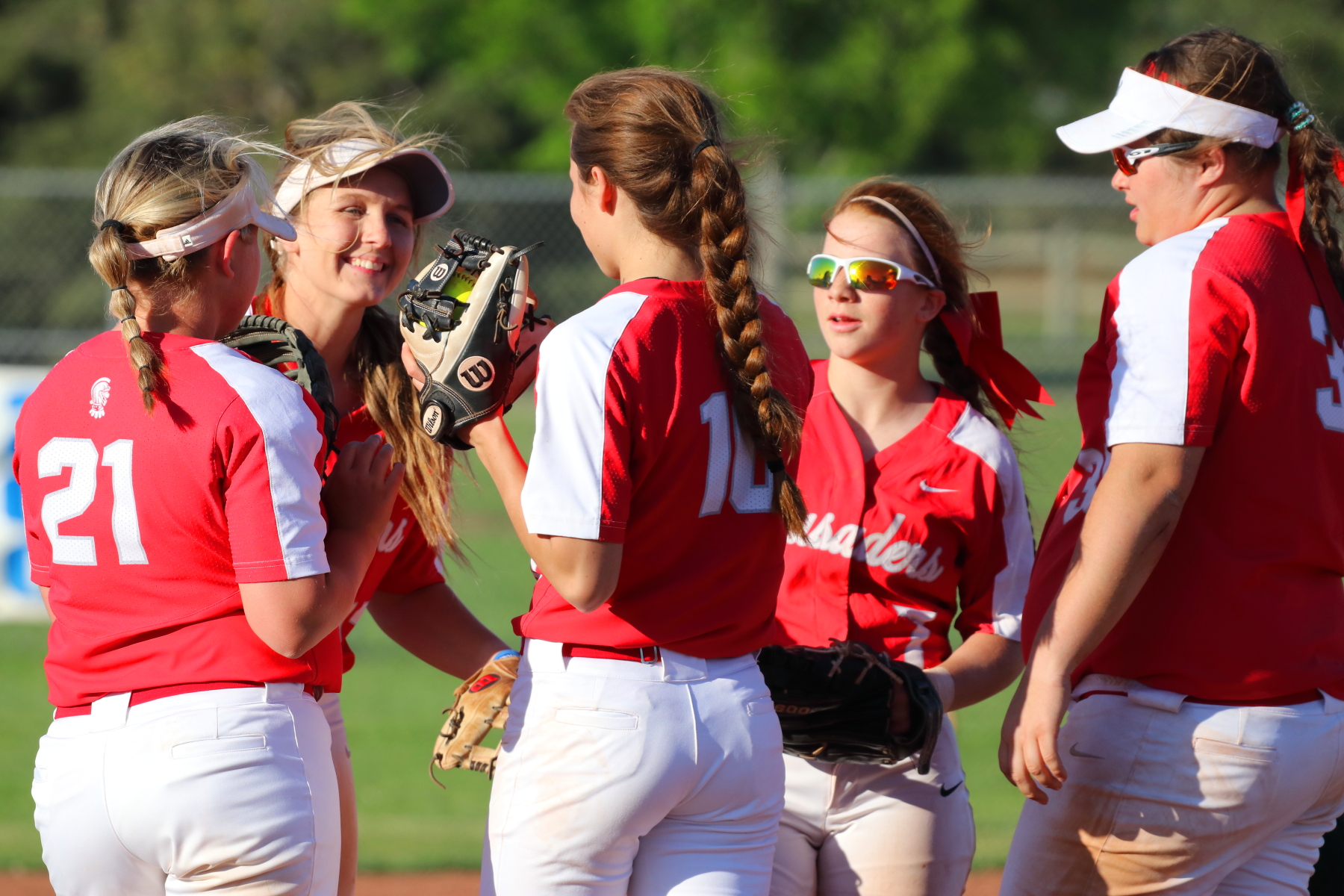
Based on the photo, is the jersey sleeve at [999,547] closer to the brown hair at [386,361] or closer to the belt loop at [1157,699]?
the belt loop at [1157,699]

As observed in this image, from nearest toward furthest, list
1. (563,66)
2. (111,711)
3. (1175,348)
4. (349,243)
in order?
(111,711)
(1175,348)
(349,243)
(563,66)

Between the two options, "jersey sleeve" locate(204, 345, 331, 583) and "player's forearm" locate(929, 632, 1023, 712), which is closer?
"jersey sleeve" locate(204, 345, 331, 583)

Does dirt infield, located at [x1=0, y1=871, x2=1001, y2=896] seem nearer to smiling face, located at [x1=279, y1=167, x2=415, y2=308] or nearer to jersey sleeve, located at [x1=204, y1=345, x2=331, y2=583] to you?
smiling face, located at [x1=279, y1=167, x2=415, y2=308]

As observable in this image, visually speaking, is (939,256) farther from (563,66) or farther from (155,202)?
(563,66)

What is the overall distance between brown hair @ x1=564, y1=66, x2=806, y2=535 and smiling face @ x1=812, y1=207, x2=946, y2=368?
896 millimetres

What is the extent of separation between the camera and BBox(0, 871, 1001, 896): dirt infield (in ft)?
16.1

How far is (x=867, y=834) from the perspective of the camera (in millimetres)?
2928

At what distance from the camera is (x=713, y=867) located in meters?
2.29

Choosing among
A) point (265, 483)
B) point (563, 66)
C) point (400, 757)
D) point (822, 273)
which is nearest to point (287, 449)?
point (265, 483)

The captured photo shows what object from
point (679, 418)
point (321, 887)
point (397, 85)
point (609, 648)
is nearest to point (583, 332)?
point (679, 418)

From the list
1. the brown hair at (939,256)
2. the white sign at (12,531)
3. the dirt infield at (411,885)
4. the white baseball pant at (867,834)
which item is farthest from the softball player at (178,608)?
the white sign at (12,531)

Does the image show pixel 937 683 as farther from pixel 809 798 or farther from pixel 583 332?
pixel 583 332

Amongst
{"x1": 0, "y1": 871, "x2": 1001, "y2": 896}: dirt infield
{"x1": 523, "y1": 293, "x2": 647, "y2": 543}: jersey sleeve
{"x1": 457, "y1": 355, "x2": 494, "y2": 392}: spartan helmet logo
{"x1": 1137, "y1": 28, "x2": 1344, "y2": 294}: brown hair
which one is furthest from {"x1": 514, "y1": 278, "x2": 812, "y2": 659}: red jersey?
{"x1": 0, "y1": 871, "x2": 1001, "y2": 896}: dirt infield

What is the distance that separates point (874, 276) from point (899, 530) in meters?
0.64
